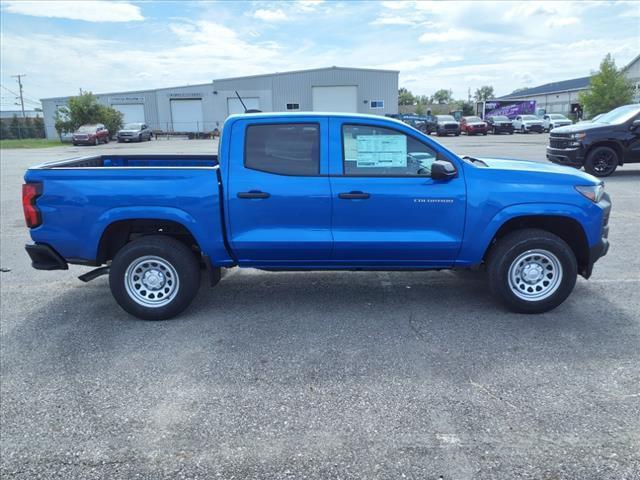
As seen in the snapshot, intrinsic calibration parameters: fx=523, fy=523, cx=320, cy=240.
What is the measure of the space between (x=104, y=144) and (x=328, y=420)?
151 ft

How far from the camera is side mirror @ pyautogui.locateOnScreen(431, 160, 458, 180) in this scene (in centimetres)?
454

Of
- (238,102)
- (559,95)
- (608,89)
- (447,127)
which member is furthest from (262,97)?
(559,95)

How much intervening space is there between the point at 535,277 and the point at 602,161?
10.7 metres

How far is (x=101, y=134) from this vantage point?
43.6 meters

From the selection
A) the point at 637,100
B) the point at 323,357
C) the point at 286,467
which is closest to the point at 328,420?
the point at 286,467

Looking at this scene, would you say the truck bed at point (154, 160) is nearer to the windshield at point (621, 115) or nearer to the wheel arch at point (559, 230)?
the wheel arch at point (559, 230)

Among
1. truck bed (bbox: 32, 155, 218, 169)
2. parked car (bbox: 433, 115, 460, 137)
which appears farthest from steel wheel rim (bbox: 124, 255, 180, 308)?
parked car (bbox: 433, 115, 460, 137)

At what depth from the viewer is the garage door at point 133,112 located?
59503 millimetres

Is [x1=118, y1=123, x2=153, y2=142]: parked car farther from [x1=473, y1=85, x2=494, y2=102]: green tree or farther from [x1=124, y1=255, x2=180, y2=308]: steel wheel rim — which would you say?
[x1=473, y1=85, x2=494, y2=102]: green tree

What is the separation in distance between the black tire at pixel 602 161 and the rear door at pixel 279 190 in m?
11.4

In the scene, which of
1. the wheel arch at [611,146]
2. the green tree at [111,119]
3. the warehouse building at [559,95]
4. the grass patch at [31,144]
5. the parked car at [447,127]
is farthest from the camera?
the warehouse building at [559,95]

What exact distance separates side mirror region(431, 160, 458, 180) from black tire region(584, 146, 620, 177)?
10903 mm

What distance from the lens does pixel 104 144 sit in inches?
1754

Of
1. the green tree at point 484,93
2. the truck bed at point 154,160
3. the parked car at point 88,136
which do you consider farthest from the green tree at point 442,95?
the truck bed at point 154,160
